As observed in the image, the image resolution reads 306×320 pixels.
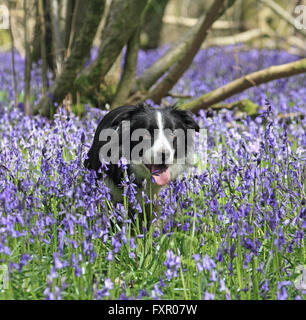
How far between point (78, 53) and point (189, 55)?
138cm

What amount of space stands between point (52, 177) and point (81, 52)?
288 centimetres

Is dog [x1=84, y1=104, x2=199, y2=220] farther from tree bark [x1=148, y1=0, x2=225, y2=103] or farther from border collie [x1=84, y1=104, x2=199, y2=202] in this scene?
tree bark [x1=148, y1=0, x2=225, y2=103]

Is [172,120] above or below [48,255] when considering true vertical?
above

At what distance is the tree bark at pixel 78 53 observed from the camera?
20.1 feet

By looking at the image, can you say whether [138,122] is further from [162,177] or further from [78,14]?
[78,14]

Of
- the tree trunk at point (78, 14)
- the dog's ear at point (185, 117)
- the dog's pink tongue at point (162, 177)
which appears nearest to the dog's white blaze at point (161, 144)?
the dog's pink tongue at point (162, 177)

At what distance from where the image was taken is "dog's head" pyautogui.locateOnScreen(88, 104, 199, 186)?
140 inches

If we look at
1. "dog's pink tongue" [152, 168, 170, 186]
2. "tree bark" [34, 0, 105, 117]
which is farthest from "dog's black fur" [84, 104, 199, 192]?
"tree bark" [34, 0, 105, 117]

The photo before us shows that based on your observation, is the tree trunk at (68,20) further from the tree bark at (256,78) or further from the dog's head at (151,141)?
the dog's head at (151,141)

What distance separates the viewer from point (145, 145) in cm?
365

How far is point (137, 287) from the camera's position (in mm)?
2791
